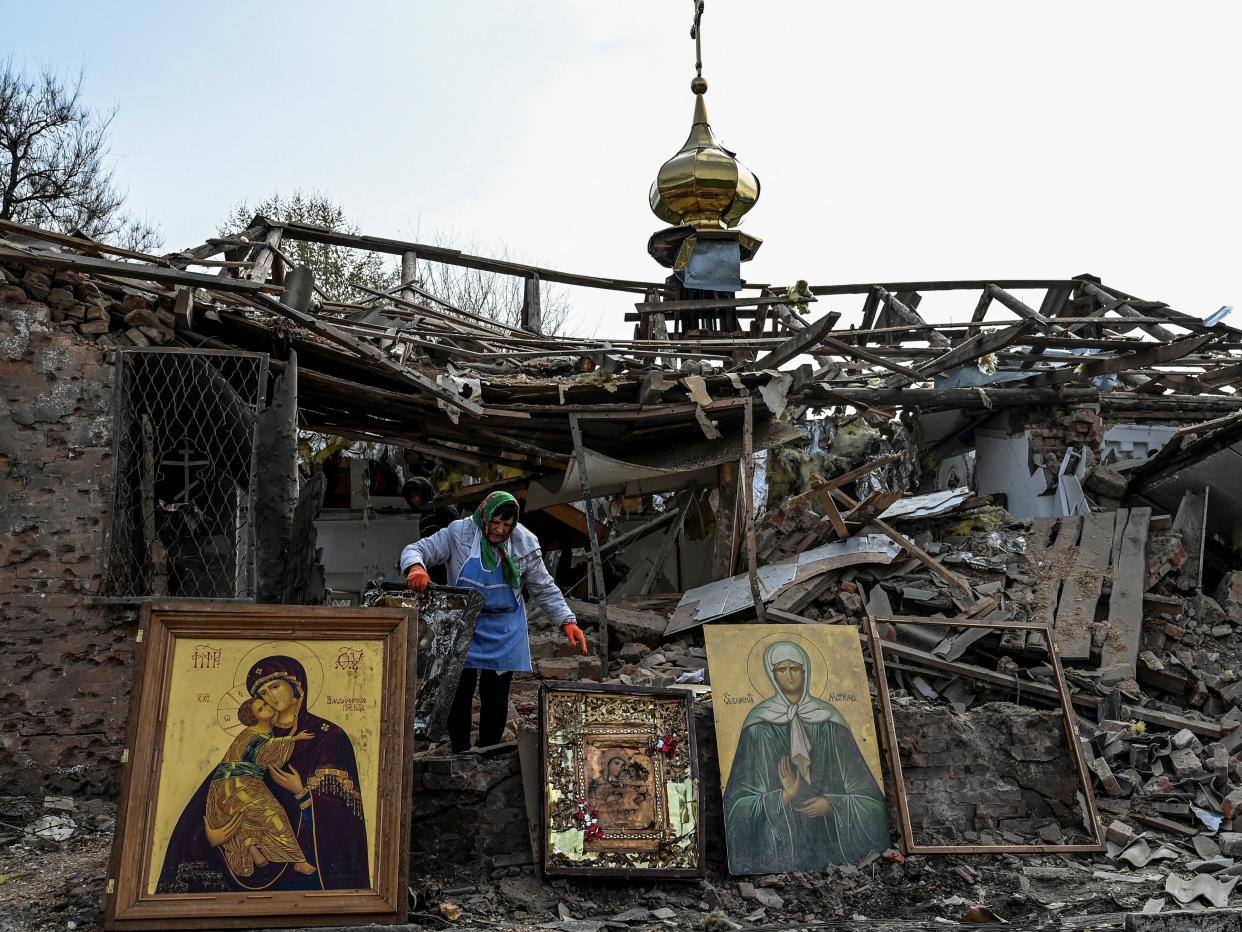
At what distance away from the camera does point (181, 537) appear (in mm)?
7480

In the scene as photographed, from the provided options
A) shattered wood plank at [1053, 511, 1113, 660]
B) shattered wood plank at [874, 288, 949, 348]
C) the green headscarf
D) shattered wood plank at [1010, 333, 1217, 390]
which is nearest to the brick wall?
the green headscarf

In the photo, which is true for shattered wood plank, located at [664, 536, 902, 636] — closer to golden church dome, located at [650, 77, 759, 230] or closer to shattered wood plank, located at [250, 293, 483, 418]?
shattered wood plank, located at [250, 293, 483, 418]

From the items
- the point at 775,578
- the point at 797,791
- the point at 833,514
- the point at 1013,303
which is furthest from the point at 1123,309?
the point at 797,791

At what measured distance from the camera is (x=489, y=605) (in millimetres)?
5734

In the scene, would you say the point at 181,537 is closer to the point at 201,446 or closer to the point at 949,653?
the point at 201,446

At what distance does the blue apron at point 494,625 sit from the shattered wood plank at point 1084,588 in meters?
4.84

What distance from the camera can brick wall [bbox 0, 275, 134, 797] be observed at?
6051mm

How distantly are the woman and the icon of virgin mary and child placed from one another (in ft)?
3.75

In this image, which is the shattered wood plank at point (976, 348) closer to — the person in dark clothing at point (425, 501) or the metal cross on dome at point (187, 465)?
the person in dark clothing at point (425, 501)

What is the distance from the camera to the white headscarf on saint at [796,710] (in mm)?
5605

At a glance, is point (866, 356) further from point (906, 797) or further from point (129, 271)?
point (129, 271)

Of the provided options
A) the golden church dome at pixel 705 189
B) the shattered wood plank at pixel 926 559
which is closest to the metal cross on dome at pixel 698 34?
the golden church dome at pixel 705 189

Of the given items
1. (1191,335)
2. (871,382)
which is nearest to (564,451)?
(871,382)

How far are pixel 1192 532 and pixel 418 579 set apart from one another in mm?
7690
